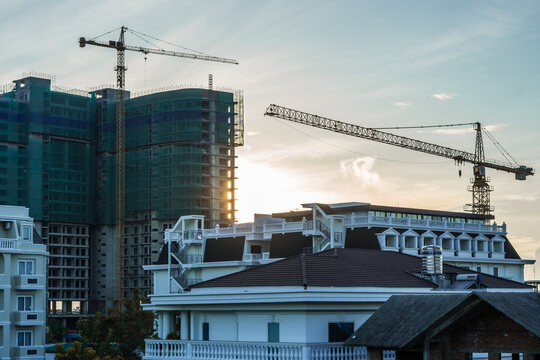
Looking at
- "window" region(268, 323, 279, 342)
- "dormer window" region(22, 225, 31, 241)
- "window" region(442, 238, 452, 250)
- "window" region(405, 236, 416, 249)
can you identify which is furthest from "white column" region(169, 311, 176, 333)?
"window" region(442, 238, 452, 250)

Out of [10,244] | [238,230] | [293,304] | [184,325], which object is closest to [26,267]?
[10,244]

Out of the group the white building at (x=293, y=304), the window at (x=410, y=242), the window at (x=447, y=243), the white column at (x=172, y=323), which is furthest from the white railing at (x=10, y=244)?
the window at (x=447, y=243)

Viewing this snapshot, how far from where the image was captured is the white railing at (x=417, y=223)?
10962 cm

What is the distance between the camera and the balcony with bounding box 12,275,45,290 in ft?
311

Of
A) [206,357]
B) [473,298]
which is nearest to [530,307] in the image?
[473,298]

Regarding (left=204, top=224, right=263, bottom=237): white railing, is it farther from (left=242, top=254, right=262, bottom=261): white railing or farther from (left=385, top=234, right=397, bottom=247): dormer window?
(left=385, top=234, right=397, bottom=247): dormer window

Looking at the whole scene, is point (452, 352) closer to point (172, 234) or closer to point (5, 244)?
point (5, 244)

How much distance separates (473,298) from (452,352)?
13.0ft

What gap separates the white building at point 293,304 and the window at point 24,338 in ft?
148

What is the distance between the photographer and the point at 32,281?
3780 inches

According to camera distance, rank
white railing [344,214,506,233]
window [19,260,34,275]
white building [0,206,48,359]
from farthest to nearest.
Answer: white railing [344,214,506,233] → window [19,260,34,275] → white building [0,206,48,359]

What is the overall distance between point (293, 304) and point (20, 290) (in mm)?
57028

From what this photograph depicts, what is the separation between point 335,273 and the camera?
49188 millimetres

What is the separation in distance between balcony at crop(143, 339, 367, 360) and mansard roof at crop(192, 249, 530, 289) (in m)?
3.45
